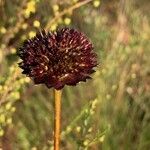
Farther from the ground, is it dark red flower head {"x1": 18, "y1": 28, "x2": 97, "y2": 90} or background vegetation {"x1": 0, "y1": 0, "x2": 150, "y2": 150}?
background vegetation {"x1": 0, "y1": 0, "x2": 150, "y2": 150}

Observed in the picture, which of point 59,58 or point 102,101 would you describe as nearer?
point 59,58

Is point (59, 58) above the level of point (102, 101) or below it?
below

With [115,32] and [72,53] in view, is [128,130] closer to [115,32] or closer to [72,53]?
[115,32]

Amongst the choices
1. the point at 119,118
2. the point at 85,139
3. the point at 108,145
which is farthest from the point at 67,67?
the point at 119,118

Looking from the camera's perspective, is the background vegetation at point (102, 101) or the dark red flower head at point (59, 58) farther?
the background vegetation at point (102, 101)

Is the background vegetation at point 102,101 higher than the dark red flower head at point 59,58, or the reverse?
the background vegetation at point 102,101

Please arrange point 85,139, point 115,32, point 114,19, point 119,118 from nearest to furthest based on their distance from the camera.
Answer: point 85,139 → point 119,118 → point 115,32 → point 114,19

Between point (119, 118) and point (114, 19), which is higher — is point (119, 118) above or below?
below

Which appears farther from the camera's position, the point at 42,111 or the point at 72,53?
the point at 42,111
